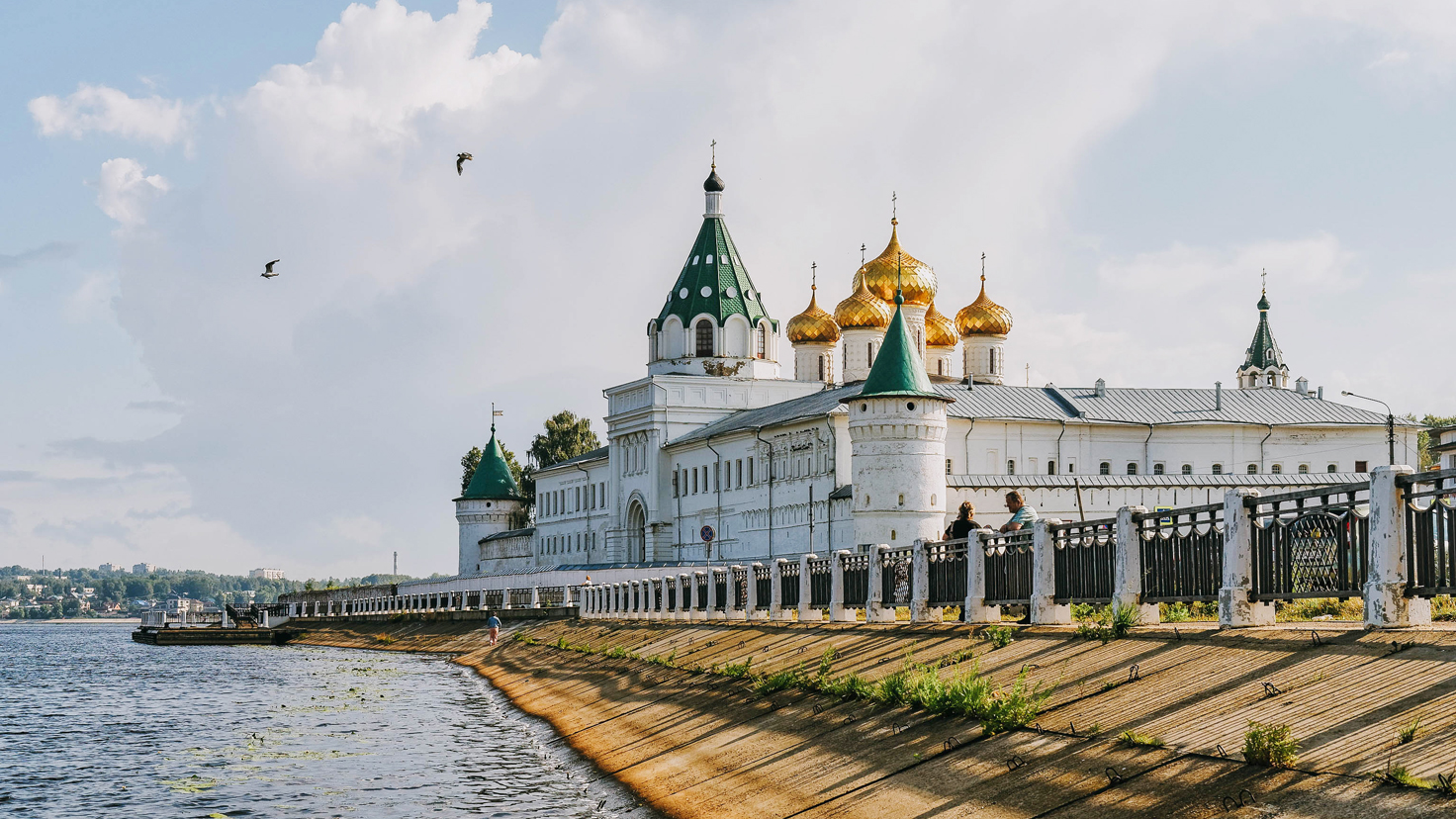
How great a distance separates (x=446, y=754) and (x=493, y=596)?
4144cm

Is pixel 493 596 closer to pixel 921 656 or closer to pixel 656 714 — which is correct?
pixel 656 714

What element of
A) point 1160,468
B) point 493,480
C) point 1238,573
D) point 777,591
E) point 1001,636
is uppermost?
point 493,480

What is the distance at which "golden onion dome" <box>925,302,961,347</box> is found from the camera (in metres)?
79.6

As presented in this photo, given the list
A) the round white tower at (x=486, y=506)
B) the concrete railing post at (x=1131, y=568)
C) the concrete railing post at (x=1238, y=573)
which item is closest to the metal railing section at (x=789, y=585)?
the concrete railing post at (x=1131, y=568)

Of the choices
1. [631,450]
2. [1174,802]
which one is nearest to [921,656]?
[1174,802]

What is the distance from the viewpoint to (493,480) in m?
102

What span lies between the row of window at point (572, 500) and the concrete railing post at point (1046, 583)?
229 ft

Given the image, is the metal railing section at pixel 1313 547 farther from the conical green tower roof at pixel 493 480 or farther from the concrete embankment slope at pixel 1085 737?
the conical green tower roof at pixel 493 480

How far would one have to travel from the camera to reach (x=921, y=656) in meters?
16.2

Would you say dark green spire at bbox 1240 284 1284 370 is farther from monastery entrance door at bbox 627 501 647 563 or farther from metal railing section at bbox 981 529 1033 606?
metal railing section at bbox 981 529 1033 606

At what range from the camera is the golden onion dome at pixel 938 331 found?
261 feet

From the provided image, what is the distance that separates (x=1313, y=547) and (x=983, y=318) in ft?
222

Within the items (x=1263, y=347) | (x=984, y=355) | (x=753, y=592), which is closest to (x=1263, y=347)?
(x=1263, y=347)

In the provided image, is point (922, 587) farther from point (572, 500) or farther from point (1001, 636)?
point (572, 500)
